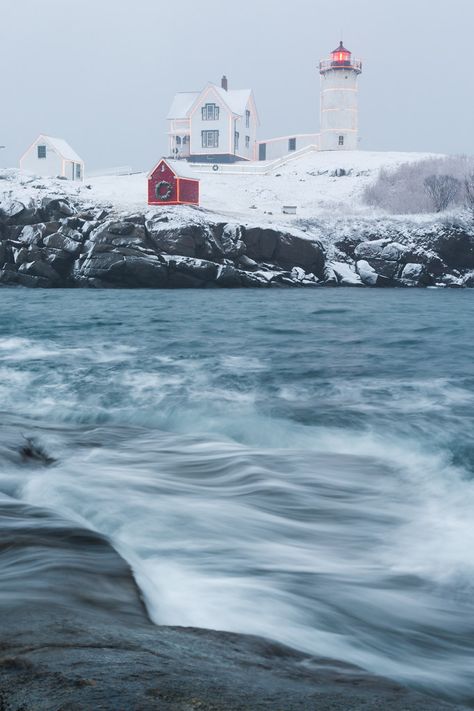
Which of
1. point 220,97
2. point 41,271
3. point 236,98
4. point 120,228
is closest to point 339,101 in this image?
point 236,98

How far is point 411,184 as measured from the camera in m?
60.1

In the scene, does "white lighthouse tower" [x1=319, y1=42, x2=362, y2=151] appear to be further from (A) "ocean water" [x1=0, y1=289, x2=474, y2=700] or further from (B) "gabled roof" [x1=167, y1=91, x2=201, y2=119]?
(A) "ocean water" [x1=0, y1=289, x2=474, y2=700]

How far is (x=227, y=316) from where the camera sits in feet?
82.1

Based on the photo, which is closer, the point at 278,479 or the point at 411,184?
the point at 278,479

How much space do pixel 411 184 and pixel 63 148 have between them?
1285 inches

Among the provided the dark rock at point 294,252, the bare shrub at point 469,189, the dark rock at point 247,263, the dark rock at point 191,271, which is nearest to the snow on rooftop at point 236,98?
the bare shrub at point 469,189

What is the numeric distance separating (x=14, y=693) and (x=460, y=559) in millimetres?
3858

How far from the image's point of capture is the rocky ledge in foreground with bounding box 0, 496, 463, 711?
2.36 m

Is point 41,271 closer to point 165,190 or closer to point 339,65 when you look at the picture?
point 165,190

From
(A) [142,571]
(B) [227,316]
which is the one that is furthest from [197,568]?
(B) [227,316]

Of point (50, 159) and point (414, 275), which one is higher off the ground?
point (50, 159)

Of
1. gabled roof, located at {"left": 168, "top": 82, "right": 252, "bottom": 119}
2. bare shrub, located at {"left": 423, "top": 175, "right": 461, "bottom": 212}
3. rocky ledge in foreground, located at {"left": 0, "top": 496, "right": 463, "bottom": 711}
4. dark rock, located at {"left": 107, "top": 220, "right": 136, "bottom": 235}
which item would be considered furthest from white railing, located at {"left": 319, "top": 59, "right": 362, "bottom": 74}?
rocky ledge in foreground, located at {"left": 0, "top": 496, "right": 463, "bottom": 711}

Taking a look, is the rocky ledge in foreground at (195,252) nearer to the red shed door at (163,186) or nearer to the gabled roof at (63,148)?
the red shed door at (163,186)

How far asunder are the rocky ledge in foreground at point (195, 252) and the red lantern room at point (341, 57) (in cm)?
3107
